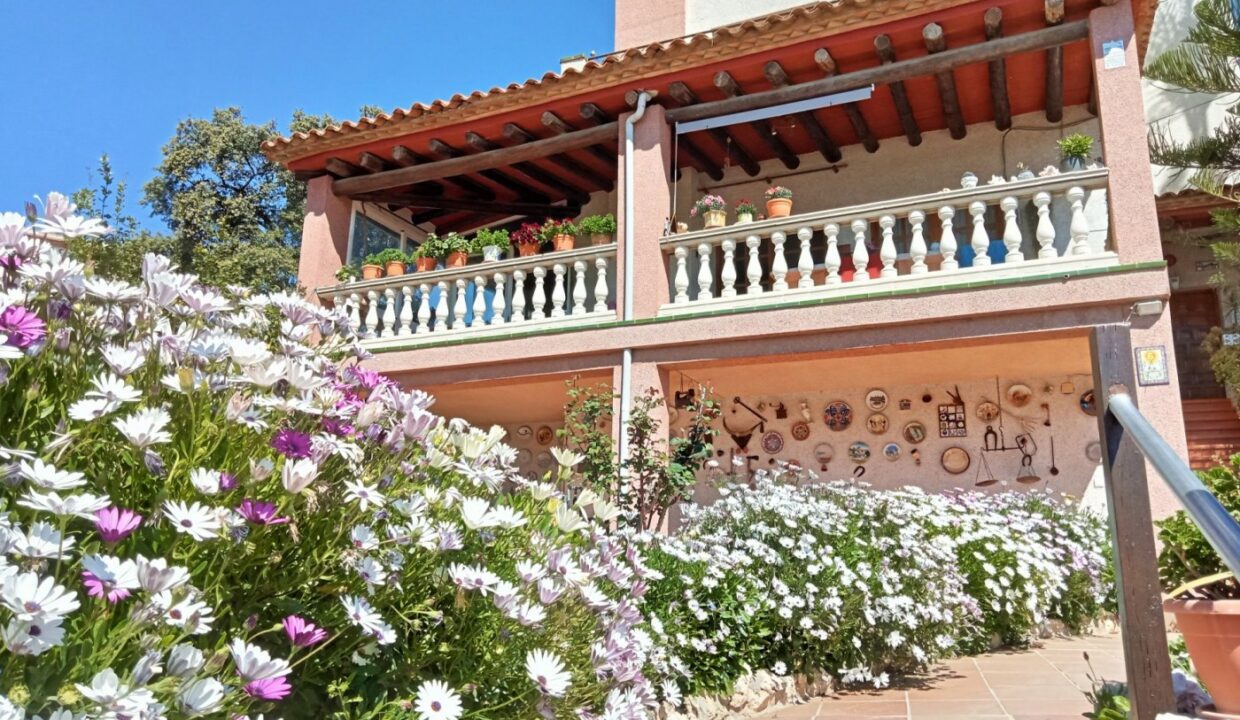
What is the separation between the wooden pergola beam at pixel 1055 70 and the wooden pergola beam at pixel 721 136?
9.29 ft

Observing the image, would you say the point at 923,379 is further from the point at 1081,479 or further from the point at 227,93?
the point at 227,93

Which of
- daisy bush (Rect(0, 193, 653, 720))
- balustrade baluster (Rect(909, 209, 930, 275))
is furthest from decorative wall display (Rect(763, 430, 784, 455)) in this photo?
daisy bush (Rect(0, 193, 653, 720))

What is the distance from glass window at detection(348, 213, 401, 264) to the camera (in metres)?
10.0

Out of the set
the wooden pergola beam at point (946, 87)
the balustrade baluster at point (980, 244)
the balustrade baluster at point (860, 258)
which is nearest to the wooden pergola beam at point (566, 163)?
the balustrade baluster at point (860, 258)

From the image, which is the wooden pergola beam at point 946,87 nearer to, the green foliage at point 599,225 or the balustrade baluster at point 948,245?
the balustrade baluster at point 948,245

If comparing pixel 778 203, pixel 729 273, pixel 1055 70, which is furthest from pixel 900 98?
pixel 729 273

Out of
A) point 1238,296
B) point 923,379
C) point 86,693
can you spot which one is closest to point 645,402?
point 923,379

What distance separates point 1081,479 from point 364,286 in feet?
24.9

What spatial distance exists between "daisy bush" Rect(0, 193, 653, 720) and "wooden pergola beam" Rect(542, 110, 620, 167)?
22.2 ft

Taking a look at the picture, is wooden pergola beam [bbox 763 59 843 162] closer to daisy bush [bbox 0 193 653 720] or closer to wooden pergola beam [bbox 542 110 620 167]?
wooden pergola beam [bbox 542 110 620 167]

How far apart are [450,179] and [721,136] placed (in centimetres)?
342

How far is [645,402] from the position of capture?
274 inches

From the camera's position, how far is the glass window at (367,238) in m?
10.0

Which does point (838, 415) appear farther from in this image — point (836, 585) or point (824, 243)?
point (836, 585)
